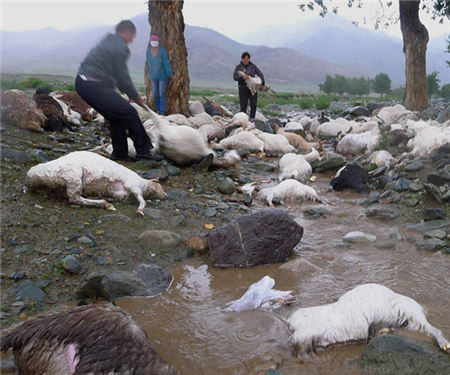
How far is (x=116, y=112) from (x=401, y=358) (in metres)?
4.45

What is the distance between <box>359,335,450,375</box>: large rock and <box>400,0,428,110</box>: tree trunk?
11757 mm

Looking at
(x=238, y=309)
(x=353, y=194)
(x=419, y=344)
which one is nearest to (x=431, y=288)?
(x=419, y=344)

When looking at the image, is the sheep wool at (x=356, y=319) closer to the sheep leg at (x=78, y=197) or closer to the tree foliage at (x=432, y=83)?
the sheep leg at (x=78, y=197)

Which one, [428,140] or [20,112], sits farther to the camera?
[428,140]

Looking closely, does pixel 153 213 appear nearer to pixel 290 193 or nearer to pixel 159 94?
pixel 290 193

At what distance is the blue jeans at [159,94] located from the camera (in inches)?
377

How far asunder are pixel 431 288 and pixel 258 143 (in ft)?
18.7

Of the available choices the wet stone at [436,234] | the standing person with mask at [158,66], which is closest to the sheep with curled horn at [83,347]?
the wet stone at [436,234]

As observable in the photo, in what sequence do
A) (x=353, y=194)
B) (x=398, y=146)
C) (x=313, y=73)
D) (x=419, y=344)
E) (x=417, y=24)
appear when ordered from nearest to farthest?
(x=419, y=344) < (x=353, y=194) < (x=398, y=146) < (x=417, y=24) < (x=313, y=73)

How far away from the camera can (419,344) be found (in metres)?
2.26

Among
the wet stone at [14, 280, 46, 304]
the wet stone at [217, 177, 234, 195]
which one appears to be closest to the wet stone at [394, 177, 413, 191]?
the wet stone at [217, 177, 234, 195]

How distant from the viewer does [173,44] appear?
9.50 m

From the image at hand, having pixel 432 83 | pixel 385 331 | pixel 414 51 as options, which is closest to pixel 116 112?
pixel 385 331

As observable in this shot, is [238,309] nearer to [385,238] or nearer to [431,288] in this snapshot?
[431,288]
